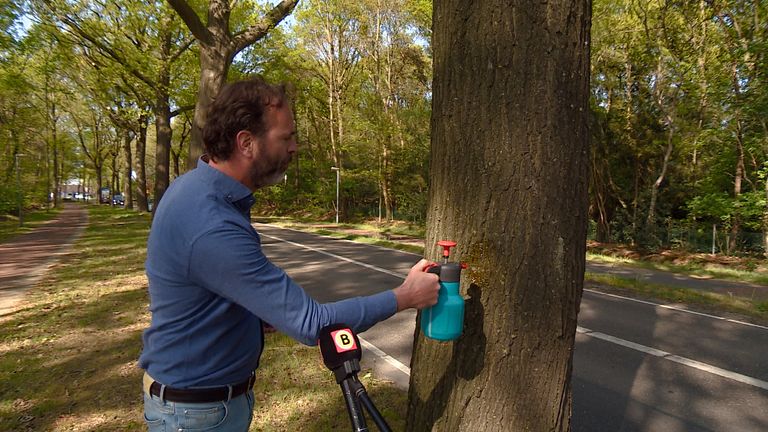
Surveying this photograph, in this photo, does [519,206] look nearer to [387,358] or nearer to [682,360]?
[387,358]

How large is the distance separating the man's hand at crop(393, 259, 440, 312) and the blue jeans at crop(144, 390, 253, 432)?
0.76 metres

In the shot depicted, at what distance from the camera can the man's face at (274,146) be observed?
1.55m

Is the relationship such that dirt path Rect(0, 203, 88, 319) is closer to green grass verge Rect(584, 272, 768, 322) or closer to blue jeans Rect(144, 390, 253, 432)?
blue jeans Rect(144, 390, 253, 432)

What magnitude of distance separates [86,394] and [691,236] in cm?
2418

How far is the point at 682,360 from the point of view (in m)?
5.60

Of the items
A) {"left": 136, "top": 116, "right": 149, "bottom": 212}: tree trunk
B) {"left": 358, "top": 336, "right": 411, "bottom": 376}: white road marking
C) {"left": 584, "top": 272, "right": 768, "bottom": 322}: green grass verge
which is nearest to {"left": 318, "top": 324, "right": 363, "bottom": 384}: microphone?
{"left": 358, "top": 336, "right": 411, "bottom": 376}: white road marking

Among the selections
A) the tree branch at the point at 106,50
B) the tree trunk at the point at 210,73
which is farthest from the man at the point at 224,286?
the tree branch at the point at 106,50

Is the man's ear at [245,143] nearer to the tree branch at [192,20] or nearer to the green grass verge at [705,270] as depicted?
the tree branch at [192,20]

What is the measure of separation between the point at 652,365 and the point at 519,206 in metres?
4.83

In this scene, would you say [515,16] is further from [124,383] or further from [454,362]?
[124,383]

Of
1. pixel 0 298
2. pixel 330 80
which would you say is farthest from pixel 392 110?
pixel 0 298

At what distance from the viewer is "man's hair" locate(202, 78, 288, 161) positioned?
151 cm

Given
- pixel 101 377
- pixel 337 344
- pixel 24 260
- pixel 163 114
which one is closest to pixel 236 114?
pixel 337 344

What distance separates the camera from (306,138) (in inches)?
1646
